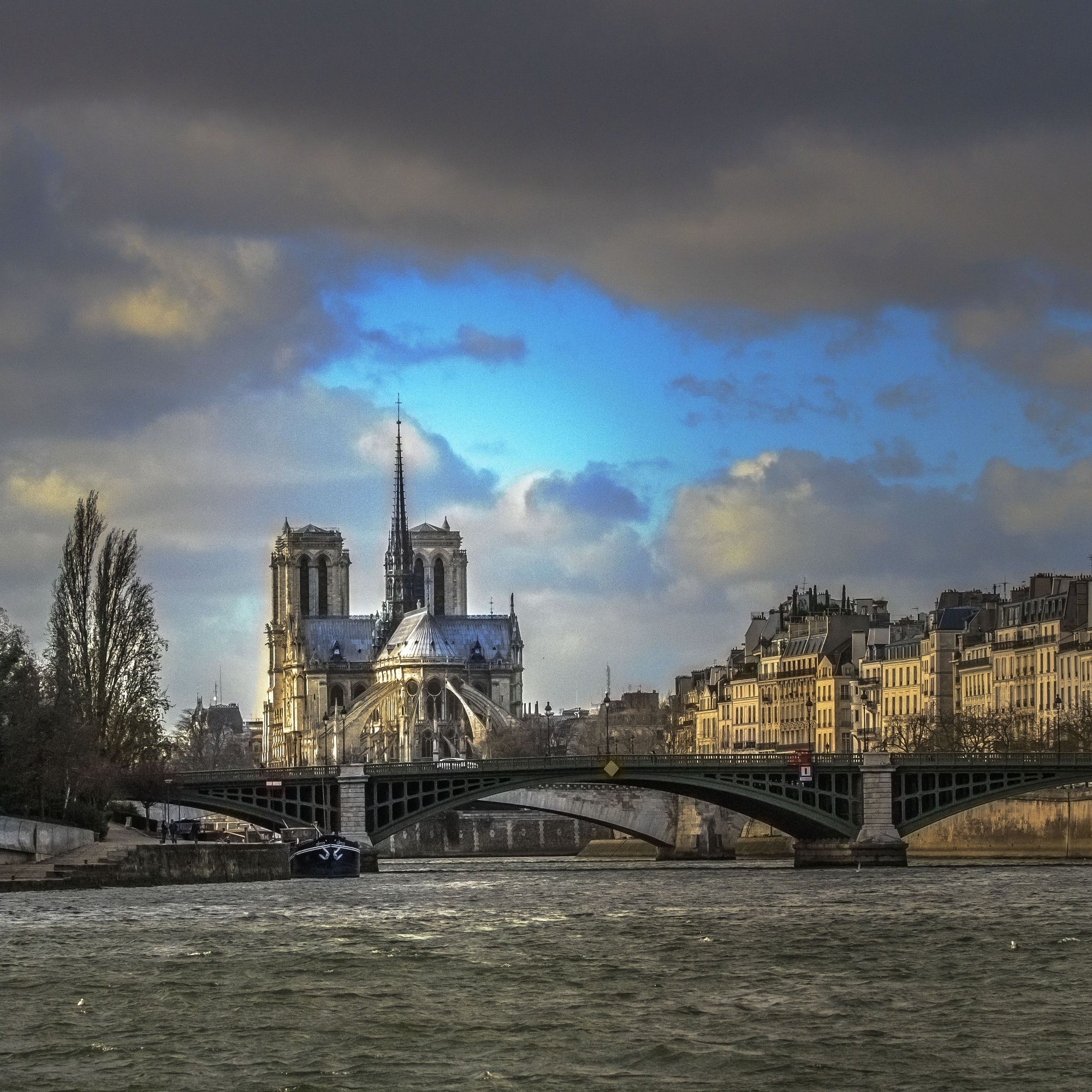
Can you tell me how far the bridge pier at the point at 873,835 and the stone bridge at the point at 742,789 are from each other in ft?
0.12

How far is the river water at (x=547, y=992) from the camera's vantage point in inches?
1353

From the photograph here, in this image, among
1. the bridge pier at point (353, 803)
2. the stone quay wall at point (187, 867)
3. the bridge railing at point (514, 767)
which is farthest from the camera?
the bridge pier at point (353, 803)

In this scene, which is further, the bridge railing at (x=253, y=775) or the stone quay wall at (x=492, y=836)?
A: the stone quay wall at (x=492, y=836)

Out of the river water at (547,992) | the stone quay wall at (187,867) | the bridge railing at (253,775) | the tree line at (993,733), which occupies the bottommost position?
the river water at (547,992)

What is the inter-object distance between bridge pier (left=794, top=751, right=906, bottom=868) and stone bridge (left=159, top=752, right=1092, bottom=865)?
36 mm

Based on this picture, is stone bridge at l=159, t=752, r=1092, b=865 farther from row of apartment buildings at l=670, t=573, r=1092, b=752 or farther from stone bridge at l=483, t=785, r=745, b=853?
row of apartment buildings at l=670, t=573, r=1092, b=752

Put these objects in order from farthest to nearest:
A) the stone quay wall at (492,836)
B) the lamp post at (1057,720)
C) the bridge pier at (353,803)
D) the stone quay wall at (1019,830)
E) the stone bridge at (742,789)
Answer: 1. the stone quay wall at (492,836)
2. the lamp post at (1057,720)
3. the stone quay wall at (1019,830)
4. the bridge pier at (353,803)
5. the stone bridge at (742,789)

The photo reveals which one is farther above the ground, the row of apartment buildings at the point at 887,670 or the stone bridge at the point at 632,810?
the row of apartment buildings at the point at 887,670

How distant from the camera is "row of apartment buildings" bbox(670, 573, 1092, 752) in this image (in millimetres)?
134375

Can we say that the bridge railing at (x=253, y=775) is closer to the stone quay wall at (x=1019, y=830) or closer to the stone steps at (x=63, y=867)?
the stone steps at (x=63, y=867)

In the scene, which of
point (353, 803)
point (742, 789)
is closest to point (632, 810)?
point (742, 789)

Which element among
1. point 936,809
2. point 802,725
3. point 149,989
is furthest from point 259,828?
point 149,989

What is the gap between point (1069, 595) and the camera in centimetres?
13362

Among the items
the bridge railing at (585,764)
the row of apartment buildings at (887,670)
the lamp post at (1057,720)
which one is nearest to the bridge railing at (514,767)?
the bridge railing at (585,764)
